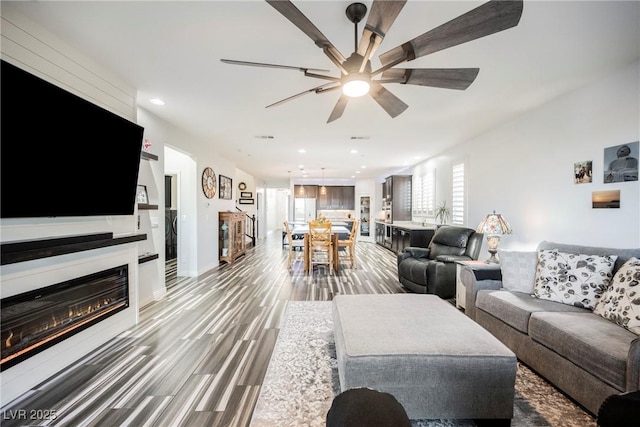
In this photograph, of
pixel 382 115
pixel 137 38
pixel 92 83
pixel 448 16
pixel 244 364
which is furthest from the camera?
pixel 382 115

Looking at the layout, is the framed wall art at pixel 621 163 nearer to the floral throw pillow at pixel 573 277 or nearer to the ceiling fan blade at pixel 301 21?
the floral throw pillow at pixel 573 277

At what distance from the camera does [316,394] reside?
1.81m

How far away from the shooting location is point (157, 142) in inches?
145

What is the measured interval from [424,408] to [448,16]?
95.6 inches

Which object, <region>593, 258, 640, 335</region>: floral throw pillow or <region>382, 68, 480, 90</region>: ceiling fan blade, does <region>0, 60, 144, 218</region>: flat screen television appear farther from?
<region>593, 258, 640, 335</region>: floral throw pillow

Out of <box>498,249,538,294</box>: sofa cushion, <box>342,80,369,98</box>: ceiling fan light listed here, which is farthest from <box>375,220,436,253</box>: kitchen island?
<box>342,80,369,98</box>: ceiling fan light

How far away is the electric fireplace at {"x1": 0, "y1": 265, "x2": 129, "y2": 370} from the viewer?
1.77m

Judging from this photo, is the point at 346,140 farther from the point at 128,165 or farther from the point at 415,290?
the point at 128,165

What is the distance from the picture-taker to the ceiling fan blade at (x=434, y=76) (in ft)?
5.42

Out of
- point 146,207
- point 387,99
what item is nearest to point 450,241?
A: point 387,99

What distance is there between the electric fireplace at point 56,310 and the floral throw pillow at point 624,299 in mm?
4048

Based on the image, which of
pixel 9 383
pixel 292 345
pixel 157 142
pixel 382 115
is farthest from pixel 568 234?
pixel 157 142

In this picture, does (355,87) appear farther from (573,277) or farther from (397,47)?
(573,277)

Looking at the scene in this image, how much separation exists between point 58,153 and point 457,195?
222 inches
